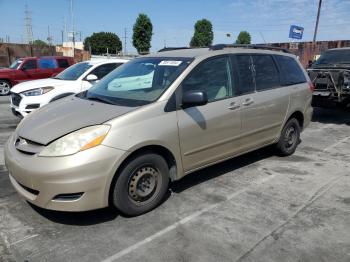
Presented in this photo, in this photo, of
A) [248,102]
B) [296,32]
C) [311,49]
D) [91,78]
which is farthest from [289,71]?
[311,49]

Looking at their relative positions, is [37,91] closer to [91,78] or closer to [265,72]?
[91,78]

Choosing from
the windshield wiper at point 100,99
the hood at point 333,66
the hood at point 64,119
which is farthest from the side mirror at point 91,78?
the hood at point 333,66

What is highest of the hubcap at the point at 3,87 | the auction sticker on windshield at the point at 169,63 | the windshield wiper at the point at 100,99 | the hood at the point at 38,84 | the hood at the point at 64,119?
the auction sticker on windshield at the point at 169,63

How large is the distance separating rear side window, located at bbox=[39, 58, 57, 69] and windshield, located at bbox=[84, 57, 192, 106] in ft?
37.6

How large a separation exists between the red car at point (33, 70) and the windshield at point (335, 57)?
10.3m

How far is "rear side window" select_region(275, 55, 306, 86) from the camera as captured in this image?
5.85 metres

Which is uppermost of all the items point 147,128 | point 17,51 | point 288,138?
point 17,51

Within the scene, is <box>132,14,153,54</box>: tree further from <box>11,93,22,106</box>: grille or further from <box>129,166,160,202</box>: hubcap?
<box>129,166,160,202</box>: hubcap

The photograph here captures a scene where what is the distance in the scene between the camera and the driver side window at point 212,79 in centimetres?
436

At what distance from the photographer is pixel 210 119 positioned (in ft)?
14.5

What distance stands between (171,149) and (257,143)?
1.82 metres

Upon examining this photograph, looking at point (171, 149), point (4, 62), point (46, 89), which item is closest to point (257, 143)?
point (171, 149)

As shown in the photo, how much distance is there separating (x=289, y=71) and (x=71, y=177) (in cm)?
414

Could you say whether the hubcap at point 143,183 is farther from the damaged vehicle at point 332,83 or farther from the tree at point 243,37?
the tree at point 243,37
